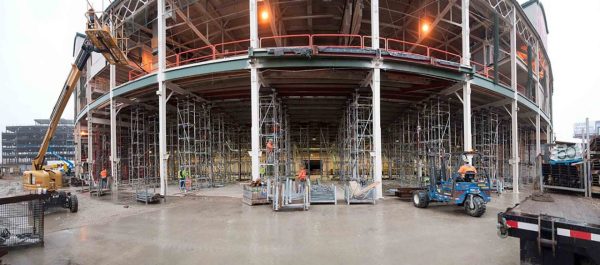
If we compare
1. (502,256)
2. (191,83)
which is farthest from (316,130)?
(502,256)

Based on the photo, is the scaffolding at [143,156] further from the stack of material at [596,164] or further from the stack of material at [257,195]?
the stack of material at [596,164]

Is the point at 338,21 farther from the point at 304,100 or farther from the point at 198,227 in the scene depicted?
the point at 198,227

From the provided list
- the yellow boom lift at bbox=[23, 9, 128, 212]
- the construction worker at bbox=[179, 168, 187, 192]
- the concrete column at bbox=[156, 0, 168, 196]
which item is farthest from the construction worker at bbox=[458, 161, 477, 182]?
the yellow boom lift at bbox=[23, 9, 128, 212]

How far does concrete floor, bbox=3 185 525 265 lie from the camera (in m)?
6.10

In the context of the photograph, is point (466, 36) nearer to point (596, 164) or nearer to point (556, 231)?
point (596, 164)

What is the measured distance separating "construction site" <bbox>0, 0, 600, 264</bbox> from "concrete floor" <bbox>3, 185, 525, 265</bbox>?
0.06 m

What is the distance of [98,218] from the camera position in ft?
33.9

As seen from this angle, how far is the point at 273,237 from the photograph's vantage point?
298 inches

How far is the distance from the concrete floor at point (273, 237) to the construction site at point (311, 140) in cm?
6

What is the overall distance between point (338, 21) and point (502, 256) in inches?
727

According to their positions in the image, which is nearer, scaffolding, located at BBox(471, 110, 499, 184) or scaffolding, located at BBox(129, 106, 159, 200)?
scaffolding, located at BBox(129, 106, 159, 200)

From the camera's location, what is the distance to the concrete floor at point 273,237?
20.0 feet

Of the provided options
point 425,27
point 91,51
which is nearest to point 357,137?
point 425,27

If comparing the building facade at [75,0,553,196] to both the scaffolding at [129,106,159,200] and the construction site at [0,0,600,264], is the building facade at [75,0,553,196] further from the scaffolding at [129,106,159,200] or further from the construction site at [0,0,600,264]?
the scaffolding at [129,106,159,200]
